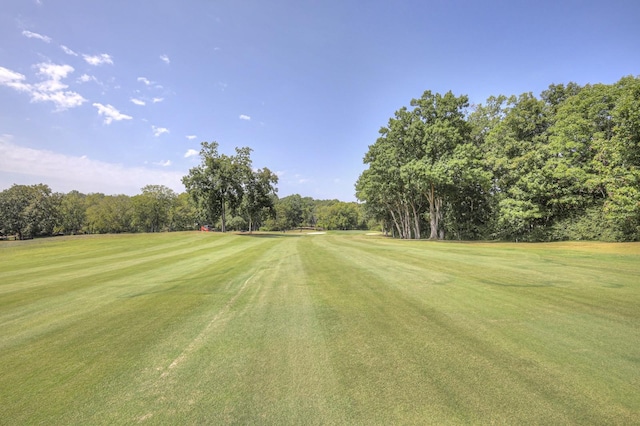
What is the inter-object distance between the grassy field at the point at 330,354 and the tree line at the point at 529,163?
1946 cm

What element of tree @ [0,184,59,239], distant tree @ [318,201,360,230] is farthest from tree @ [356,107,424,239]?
tree @ [0,184,59,239]

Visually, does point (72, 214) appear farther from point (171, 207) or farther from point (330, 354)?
point (330, 354)

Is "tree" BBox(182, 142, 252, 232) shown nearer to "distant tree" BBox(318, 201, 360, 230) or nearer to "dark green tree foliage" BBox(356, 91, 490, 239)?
"dark green tree foliage" BBox(356, 91, 490, 239)

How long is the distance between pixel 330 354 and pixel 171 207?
90.5m

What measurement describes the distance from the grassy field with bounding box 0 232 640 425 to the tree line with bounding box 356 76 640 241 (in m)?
19.5

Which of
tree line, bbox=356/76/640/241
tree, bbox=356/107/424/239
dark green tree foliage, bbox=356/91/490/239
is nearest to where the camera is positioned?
tree line, bbox=356/76/640/241

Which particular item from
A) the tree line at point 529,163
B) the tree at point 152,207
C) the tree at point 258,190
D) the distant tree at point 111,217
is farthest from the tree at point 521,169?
the distant tree at point 111,217

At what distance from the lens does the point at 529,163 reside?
2875cm

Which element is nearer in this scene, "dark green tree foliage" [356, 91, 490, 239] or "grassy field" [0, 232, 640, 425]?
"grassy field" [0, 232, 640, 425]

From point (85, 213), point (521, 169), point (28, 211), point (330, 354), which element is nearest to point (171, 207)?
point (85, 213)

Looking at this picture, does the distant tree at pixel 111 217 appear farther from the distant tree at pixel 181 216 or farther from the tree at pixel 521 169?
the tree at pixel 521 169

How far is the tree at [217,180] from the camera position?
1732 inches

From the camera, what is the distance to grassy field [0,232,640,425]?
114 inches

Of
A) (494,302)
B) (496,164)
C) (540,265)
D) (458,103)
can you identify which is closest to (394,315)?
(494,302)
